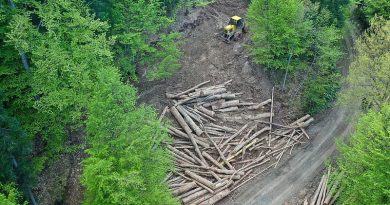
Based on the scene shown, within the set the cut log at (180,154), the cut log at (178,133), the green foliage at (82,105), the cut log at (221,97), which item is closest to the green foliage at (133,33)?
the green foliage at (82,105)

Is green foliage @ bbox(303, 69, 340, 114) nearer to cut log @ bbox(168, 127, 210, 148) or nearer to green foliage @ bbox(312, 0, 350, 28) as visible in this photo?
green foliage @ bbox(312, 0, 350, 28)

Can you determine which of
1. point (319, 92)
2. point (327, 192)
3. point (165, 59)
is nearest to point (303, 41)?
point (319, 92)

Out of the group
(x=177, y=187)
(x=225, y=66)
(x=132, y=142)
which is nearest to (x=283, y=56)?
(x=225, y=66)

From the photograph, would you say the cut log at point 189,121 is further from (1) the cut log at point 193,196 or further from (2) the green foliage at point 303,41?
(2) the green foliage at point 303,41

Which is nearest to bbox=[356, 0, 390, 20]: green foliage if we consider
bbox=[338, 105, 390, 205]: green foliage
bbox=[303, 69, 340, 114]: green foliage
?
bbox=[303, 69, 340, 114]: green foliage

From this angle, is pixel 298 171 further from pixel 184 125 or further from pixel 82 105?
pixel 82 105

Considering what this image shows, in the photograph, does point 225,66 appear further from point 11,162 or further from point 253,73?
point 11,162

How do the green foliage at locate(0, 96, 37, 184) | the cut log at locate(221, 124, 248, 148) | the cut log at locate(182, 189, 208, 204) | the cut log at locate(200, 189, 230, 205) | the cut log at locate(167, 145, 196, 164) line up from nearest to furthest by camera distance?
the green foliage at locate(0, 96, 37, 184)
the cut log at locate(182, 189, 208, 204)
the cut log at locate(200, 189, 230, 205)
the cut log at locate(167, 145, 196, 164)
the cut log at locate(221, 124, 248, 148)
